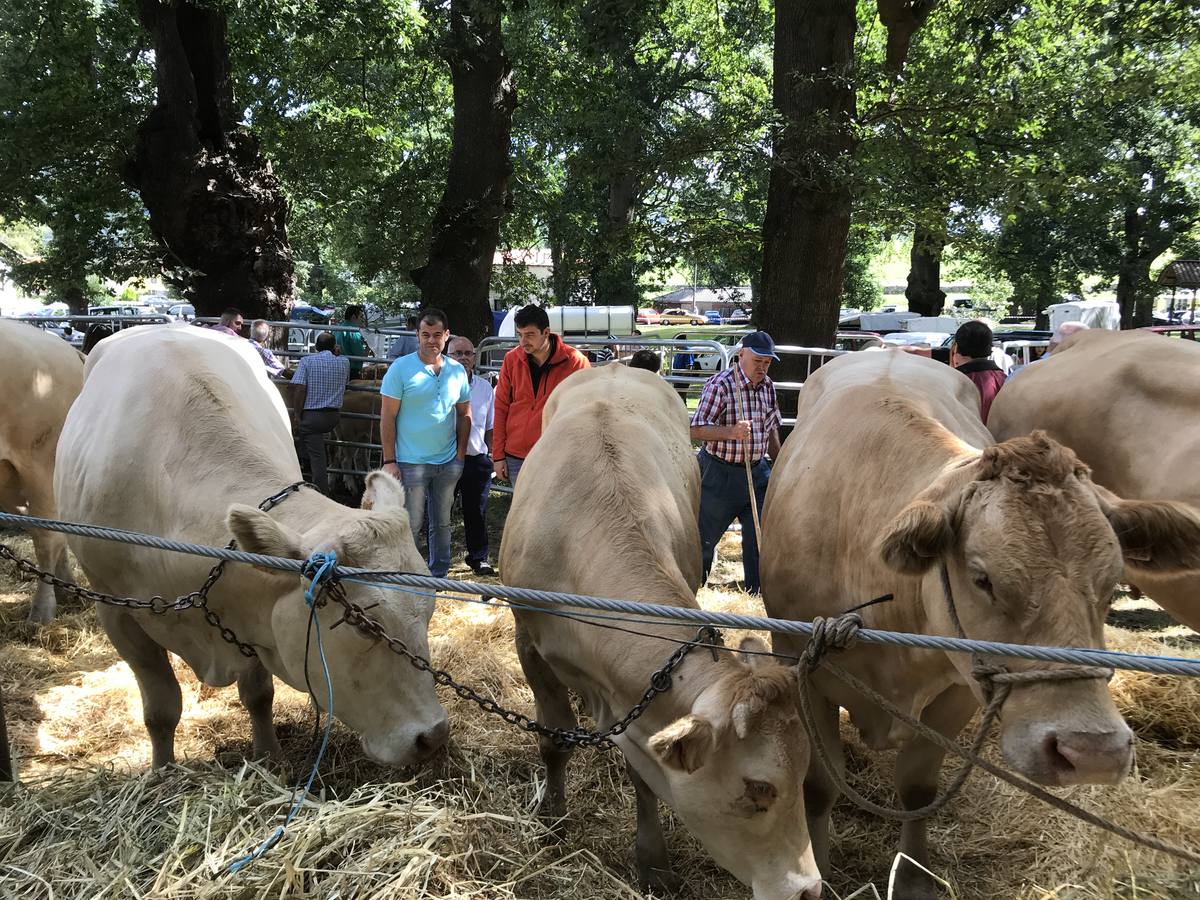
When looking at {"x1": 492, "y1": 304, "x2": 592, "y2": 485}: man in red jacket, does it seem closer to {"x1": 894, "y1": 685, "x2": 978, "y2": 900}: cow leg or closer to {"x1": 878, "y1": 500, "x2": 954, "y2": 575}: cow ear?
{"x1": 894, "y1": 685, "x2": 978, "y2": 900}: cow leg

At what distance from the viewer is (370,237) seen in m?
17.8

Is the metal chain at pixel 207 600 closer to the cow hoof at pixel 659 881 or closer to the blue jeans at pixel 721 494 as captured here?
the cow hoof at pixel 659 881

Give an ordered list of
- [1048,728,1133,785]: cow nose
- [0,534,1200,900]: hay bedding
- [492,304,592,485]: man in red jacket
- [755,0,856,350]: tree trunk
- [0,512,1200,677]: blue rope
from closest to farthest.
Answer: [0,512,1200,677]: blue rope → [1048,728,1133,785]: cow nose → [0,534,1200,900]: hay bedding → [492,304,592,485]: man in red jacket → [755,0,856,350]: tree trunk

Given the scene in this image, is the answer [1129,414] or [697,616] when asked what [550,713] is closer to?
[697,616]

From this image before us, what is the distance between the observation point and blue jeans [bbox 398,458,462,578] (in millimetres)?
6922

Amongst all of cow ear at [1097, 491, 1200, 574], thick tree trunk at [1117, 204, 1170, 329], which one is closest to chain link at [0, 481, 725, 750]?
cow ear at [1097, 491, 1200, 574]

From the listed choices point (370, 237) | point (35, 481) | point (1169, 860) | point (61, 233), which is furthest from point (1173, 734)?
point (61, 233)

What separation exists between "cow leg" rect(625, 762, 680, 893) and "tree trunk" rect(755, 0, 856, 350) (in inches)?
266

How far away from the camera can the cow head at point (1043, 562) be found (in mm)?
2279

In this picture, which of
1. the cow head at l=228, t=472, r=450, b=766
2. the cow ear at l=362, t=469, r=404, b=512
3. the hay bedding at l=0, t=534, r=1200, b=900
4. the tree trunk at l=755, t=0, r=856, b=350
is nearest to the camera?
the hay bedding at l=0, t=534, r=1200, b=900

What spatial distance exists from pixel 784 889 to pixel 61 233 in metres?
18.0

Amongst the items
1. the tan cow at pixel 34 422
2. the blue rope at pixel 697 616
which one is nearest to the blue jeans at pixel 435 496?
the tan cow at pixel 34 422

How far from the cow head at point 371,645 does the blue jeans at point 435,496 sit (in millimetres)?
3807

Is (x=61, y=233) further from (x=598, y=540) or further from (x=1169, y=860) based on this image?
(x=1169, y=860)
